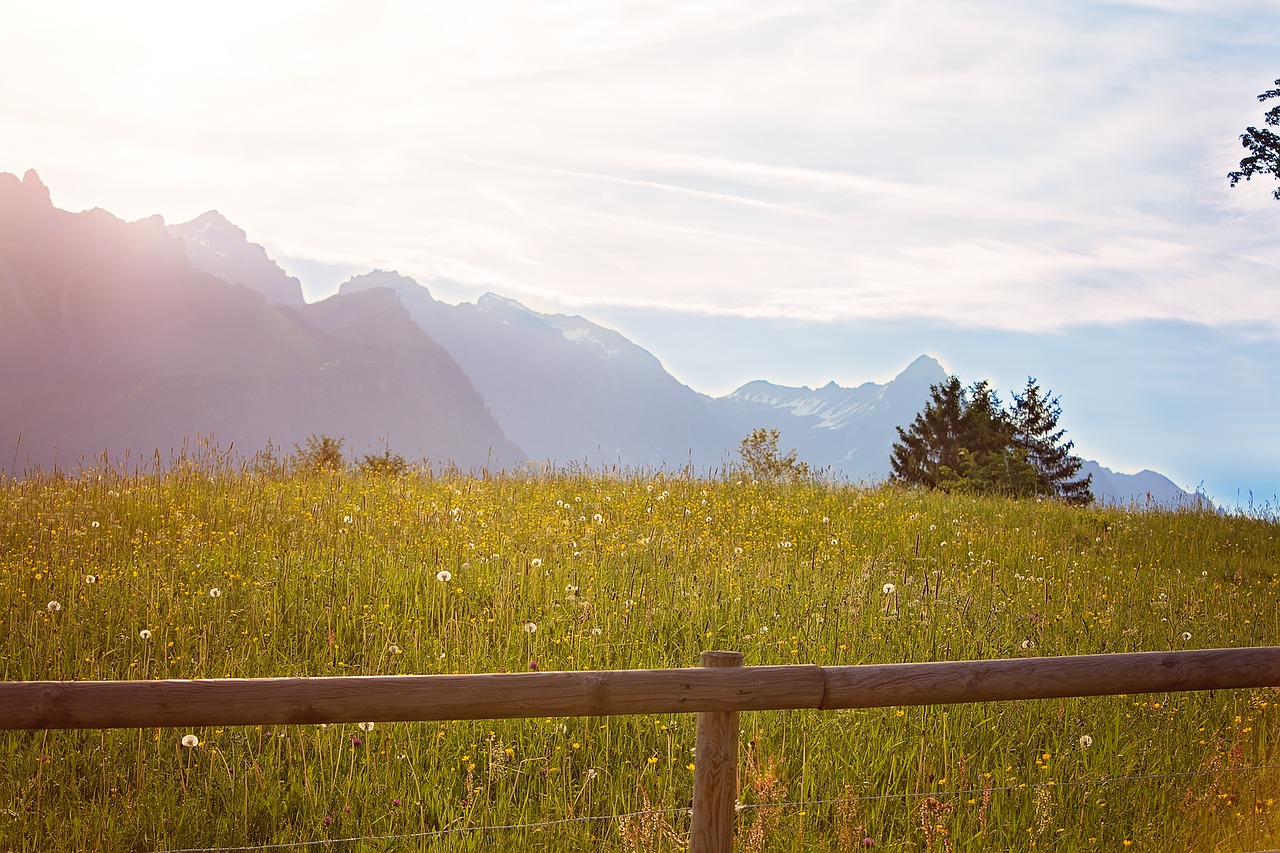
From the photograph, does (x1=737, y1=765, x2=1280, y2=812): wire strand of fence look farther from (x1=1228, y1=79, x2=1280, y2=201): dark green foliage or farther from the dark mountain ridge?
the dark mountain ridge

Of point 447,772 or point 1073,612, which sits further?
point 1073,612

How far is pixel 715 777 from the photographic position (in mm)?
3205

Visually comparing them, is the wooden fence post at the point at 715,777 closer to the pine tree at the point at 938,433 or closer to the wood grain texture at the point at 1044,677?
the wood grain texture at the point at 1044,677

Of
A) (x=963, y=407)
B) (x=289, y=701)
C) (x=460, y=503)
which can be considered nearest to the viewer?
(x=289, y=701)

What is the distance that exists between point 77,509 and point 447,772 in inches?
261

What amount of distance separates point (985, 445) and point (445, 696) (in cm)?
4379

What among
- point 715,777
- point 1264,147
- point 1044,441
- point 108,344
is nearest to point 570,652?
point 715,777

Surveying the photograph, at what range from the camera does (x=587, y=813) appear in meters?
4.90

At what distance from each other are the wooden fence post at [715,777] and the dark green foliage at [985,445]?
2835 centimetres

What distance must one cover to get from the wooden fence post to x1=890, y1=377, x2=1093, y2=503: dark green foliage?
2835 cm

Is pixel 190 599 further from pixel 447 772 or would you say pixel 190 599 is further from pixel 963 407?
pixel 963 407

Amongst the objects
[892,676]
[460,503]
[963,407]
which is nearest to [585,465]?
[460,503]

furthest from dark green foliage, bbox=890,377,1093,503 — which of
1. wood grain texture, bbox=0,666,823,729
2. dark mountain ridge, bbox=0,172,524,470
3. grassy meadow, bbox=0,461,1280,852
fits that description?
dark mountain ridge, bbox=0,172,524,470

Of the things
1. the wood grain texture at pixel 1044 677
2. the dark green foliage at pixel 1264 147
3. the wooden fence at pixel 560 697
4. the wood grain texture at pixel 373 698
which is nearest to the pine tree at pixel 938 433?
the dark green foliage at pixel 1264 147
